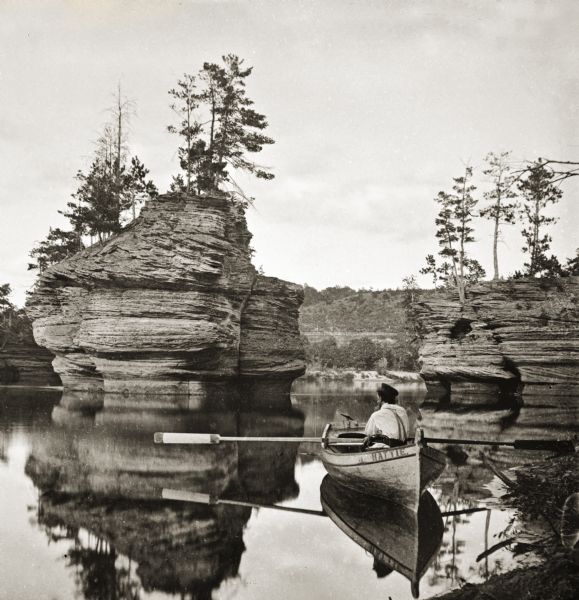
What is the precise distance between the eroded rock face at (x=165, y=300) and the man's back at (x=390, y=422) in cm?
2430

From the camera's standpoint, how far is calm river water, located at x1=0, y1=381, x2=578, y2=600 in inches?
302

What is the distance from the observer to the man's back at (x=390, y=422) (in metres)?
11.0

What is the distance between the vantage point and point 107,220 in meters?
43.3

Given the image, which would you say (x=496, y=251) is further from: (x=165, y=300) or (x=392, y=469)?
(x=392, y=469)

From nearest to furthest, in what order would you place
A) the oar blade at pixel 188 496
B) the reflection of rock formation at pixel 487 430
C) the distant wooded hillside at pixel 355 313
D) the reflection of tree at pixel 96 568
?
the reflection of tree at pixel 96 568 < the oar blade at pixel 188 496 < the reflection of rock formation at pixel 487 430 < the distant wooded hillside at pixel 355 313

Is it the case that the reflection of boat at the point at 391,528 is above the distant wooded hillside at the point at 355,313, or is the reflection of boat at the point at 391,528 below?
below

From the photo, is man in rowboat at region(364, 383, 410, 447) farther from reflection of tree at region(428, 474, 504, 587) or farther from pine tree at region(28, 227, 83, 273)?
pine tree at region(28, 227, 83, 273)

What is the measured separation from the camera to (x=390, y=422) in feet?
36.0

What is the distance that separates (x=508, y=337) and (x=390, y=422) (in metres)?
31.0

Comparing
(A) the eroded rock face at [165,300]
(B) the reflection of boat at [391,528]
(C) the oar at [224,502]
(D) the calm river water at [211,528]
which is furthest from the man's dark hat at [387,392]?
(A) the eroded rock face at [165,300]

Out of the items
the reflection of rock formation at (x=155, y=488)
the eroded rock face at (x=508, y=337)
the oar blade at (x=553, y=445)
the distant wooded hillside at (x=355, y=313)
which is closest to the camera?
the reflection of rock formation at (x=155, y=488)

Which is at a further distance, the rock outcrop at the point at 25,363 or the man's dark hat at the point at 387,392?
the rock outcrop at the point at 25,363

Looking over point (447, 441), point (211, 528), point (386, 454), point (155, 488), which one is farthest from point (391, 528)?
point (155, 488)

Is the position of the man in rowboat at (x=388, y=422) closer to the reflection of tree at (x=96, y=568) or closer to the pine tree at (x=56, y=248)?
the reflection of tree at (x=96, y=568)
